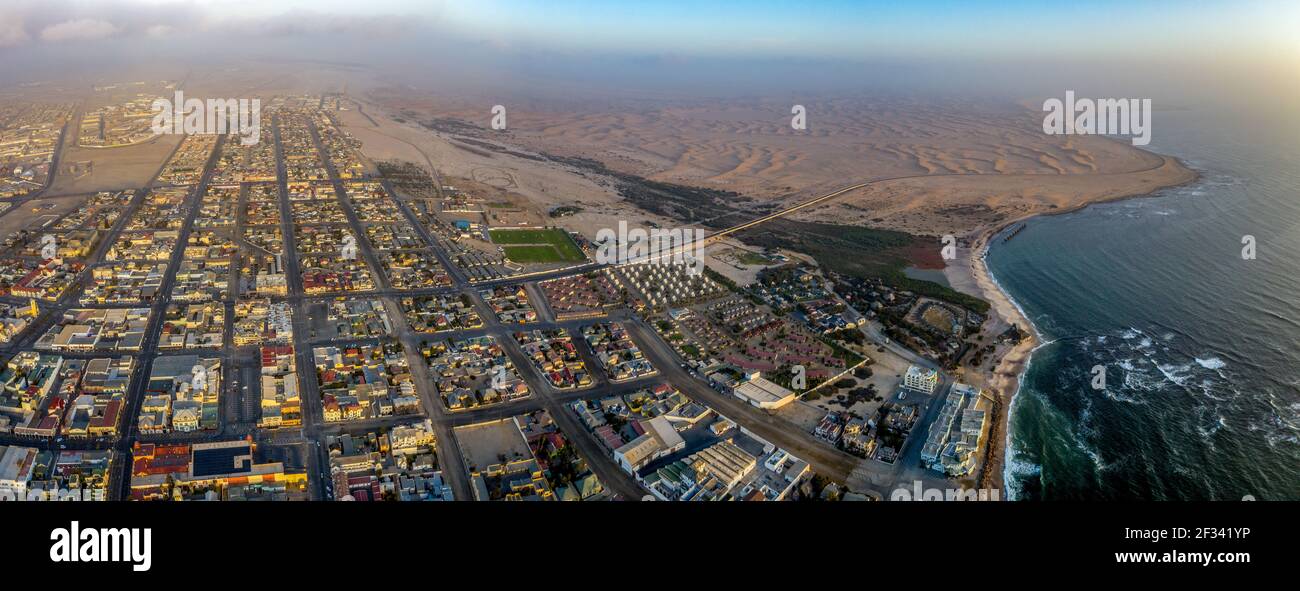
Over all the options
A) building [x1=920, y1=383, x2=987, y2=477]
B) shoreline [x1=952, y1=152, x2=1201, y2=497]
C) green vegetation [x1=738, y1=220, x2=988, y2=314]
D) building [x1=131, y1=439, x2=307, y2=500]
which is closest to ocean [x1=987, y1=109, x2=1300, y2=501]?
shoreline [x1=952, y1=152, x2=1201, y2=497]

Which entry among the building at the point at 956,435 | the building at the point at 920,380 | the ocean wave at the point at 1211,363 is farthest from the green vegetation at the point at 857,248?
the building at the point at 956,435

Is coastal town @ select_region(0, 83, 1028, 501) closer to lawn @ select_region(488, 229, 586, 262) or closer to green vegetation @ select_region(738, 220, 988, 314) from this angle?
lawn @ select_region(488, 229, 586, 262)

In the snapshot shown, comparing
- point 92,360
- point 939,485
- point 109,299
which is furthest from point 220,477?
point 939,485

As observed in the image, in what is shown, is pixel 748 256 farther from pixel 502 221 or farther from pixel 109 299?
pixel 109 299

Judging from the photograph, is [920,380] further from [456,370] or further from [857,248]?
[857,248]

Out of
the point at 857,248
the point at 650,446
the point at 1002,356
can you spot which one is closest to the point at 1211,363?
the point at 1002,356

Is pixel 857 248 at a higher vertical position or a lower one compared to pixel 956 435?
higher

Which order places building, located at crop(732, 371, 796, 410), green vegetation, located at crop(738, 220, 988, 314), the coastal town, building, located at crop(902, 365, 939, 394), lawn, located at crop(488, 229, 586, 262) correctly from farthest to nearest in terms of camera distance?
lawn, located at crop(488, 229, 586, 262) < green vegetation, located at crop(738, 220, 988, 314) < building, located at crop(902, 365, 939, 394) < building, located at crop(732, 371, 796, 410) < the coastal town
